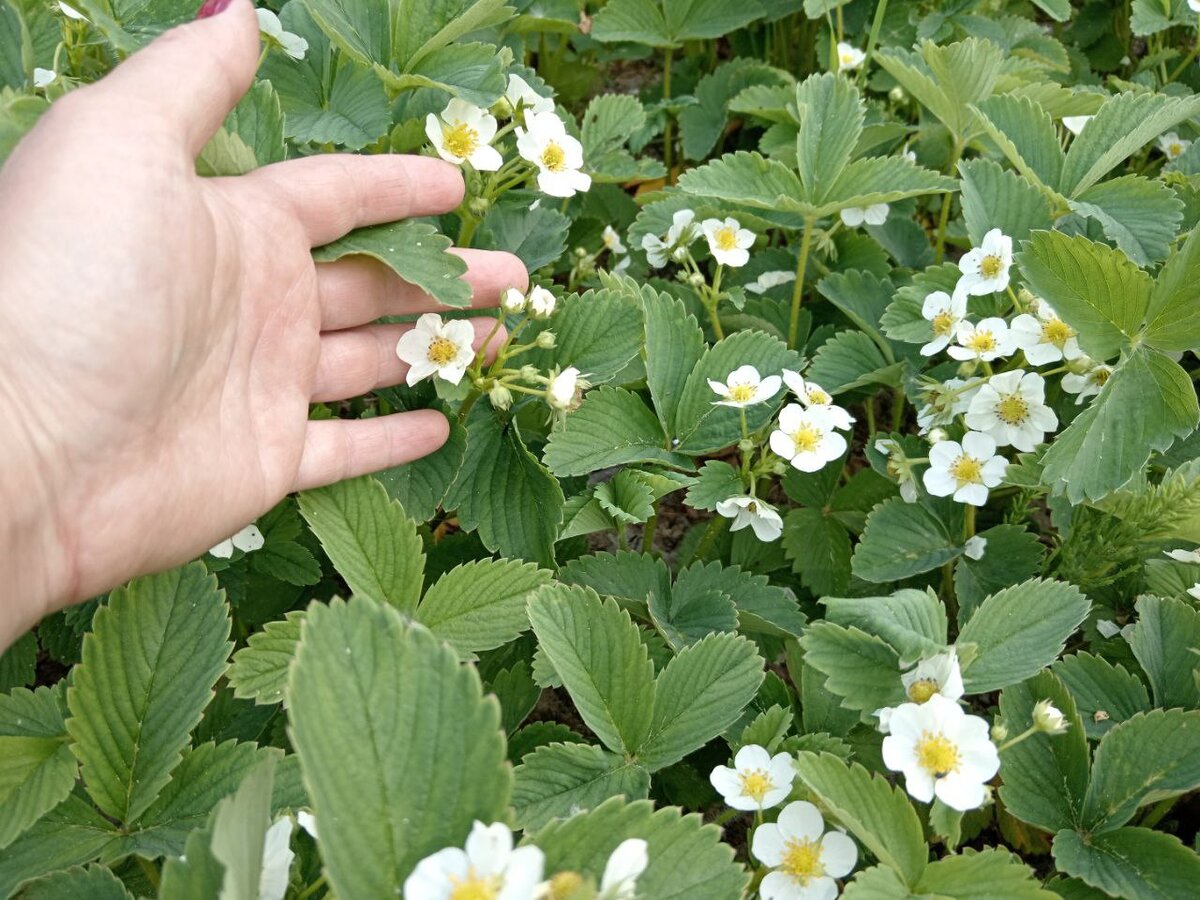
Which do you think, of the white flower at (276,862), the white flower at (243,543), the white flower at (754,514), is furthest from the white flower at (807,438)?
the white flower at (276,862)

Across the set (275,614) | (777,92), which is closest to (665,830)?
(275,614)

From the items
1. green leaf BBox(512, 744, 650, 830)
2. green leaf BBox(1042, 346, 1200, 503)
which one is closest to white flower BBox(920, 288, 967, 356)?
green leaf BBox(1042, 346, 1200, 503)

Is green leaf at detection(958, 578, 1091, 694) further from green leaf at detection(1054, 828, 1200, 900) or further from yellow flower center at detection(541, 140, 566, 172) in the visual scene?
yellow flower center at detection(541, 140, 566, 172)

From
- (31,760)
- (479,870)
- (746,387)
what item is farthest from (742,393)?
(31,760)

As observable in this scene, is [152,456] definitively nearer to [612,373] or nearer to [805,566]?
[612,373]

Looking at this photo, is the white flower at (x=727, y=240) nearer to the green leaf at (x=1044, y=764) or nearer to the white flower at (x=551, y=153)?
the white flower at (x=551, y=153)
